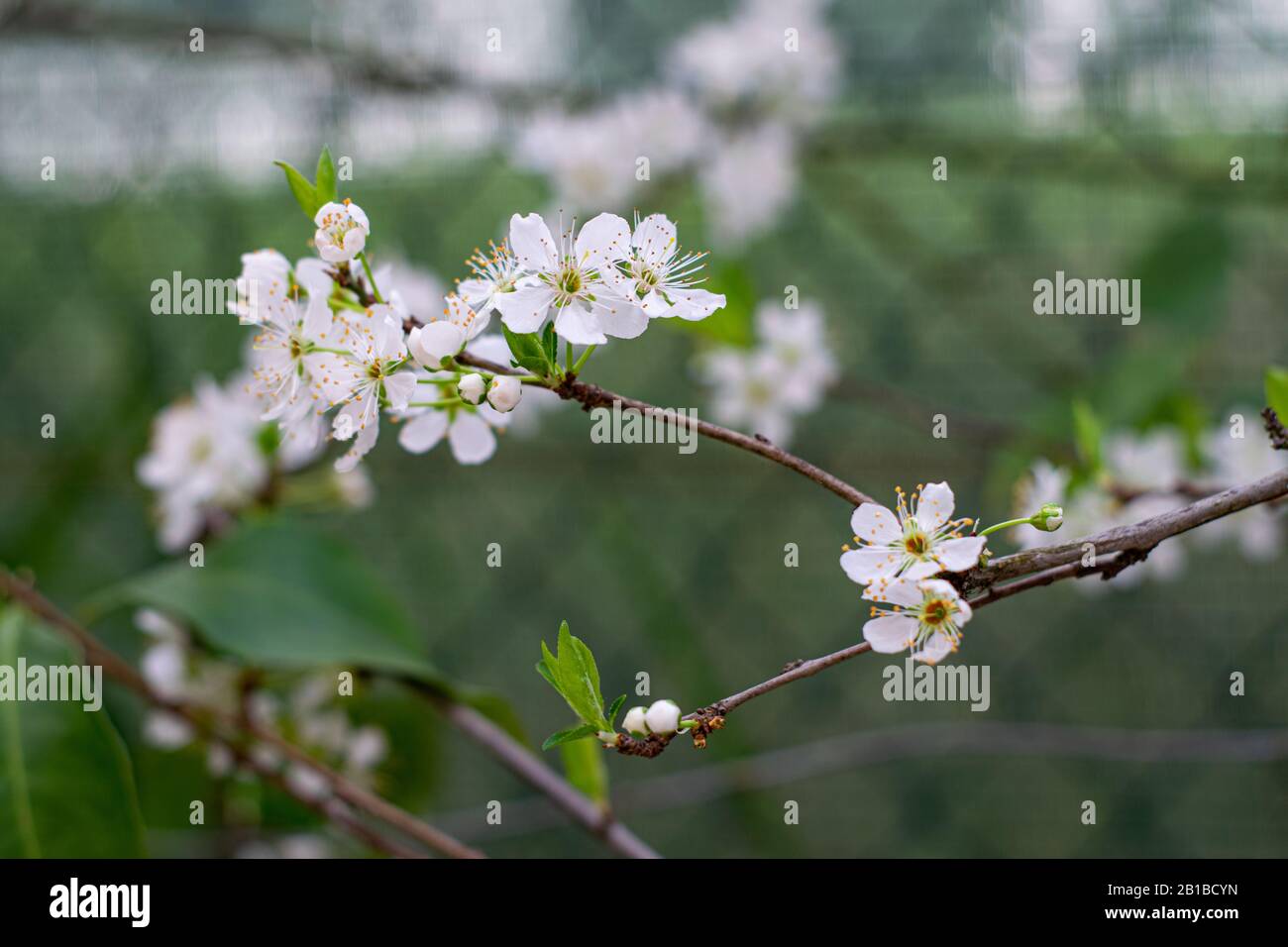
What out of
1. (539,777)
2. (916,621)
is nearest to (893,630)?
(916,621)

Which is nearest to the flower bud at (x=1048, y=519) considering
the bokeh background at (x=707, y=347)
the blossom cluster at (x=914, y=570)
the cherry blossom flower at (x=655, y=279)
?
the blossom cluster at (x=914, y=570)

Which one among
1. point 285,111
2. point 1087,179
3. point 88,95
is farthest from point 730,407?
point 88,95

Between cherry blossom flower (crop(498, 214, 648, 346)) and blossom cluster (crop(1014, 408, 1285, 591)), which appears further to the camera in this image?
blossom cluster (crop(1014, 408, 1285, 591))

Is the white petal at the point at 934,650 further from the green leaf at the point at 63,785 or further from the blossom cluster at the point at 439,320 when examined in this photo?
the green leaf at the point at 63,785

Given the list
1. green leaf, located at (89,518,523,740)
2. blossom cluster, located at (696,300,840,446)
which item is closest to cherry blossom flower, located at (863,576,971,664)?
green leaf, located at (89,518,523,740)

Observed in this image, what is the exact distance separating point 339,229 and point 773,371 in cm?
53

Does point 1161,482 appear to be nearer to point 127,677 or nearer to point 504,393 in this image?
point 504,393

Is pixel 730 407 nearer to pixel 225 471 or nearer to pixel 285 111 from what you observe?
pixel 225 471

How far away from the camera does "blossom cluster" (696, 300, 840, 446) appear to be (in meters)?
0.85

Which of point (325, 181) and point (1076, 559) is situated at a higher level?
point (325, 181)

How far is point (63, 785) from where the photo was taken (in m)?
0.58

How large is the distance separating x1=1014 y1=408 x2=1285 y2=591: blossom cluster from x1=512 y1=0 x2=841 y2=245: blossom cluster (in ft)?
1.50

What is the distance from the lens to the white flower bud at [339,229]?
0.37m

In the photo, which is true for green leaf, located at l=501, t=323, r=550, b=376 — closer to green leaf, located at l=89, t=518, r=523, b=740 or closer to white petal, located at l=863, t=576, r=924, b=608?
white petal, located at l=863, t=576, r=924, b=608
